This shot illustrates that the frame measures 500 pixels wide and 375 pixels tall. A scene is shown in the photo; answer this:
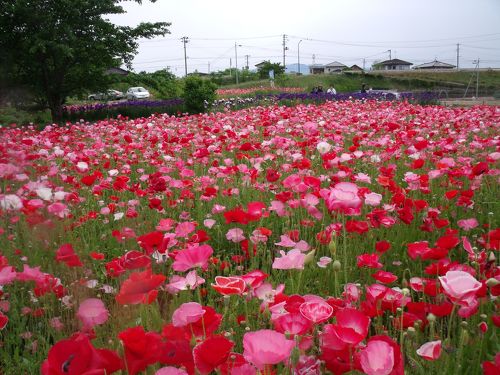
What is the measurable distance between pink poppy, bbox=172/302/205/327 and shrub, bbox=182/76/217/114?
1385 centimetres

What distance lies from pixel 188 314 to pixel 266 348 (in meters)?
0.18

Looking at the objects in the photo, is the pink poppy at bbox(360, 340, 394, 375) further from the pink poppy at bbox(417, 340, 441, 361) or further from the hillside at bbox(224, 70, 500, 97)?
the hillside at bbox(224, 70, 500, 97)

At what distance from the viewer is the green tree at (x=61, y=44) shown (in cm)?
1276

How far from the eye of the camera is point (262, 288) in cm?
121

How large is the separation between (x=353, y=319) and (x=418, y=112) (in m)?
6.70

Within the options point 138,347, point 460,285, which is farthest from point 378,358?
point 138,347

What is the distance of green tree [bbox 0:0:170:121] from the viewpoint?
41.9 ft

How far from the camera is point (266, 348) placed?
2.22ft

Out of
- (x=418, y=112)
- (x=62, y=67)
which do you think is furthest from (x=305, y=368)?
(x=62, y=67)

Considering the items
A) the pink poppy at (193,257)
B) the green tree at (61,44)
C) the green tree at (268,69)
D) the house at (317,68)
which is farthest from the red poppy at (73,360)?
the house at (317,68)

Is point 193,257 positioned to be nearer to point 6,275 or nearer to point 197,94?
point 6,275

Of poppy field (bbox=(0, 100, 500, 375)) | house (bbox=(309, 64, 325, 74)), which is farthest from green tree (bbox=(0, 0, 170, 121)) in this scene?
house (bbox=(309, 64, 325, 74))

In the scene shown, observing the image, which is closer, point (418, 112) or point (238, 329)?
point (238, 329)

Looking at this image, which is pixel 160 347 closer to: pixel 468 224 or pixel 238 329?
pixel 238 329
